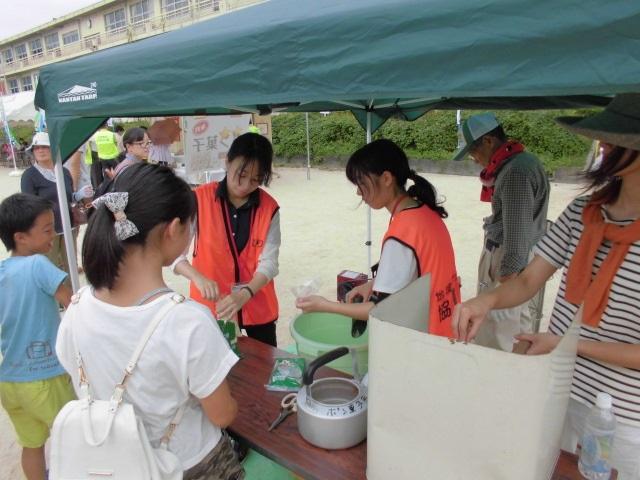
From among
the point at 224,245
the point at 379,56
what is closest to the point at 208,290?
the point at 224,245

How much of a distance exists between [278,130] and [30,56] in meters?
40.3

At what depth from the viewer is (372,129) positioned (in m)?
3.98

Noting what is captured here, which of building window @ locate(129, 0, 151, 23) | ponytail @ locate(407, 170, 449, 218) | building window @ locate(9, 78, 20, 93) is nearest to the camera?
ponytail @ locate(407, 170, 449, 218)

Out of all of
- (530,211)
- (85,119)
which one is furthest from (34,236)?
(530,211)

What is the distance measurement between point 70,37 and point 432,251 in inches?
1867

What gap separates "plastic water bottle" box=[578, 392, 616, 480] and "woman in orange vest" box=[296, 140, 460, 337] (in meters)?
0.49

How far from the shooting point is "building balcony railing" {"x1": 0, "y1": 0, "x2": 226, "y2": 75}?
28380 mm

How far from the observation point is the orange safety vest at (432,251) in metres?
1.43

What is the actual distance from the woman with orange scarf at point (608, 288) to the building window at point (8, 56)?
58493 mm

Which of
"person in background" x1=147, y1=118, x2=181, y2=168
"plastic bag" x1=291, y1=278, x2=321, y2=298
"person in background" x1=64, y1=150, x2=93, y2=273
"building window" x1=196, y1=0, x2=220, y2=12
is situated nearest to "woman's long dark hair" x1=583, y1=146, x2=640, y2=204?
"plastic bag" x1=291, y1=278, x2=321, y2=298

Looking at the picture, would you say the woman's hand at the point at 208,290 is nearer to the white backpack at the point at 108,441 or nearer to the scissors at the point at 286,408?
the scissors at the point at 286,408

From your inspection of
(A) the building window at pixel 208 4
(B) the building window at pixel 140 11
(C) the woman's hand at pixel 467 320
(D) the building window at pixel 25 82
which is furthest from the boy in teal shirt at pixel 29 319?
(D) the building window at pixel 25 82

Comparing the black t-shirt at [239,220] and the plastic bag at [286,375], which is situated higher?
the black t-shirt at [239,220]

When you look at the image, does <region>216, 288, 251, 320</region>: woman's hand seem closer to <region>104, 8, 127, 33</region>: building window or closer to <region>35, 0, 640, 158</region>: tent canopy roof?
<region>35, 0, 640, 158</region>: tent canopy roof
